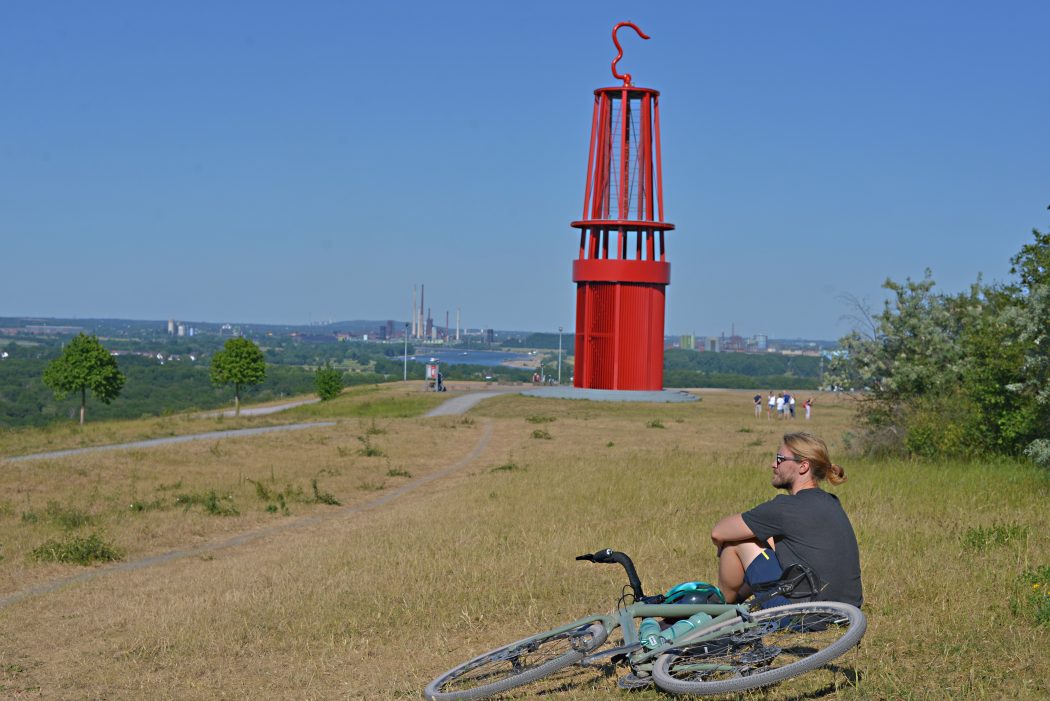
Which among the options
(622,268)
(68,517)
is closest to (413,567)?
(68,517)

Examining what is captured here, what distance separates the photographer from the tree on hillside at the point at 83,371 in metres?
70.2

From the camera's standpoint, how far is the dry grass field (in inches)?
323

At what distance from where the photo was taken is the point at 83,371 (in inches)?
2756

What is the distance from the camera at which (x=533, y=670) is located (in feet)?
23.2

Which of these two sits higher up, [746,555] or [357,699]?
[746,555]

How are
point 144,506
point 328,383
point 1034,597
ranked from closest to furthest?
1. point 1034,597
2. point 144,506
3. point 328,383

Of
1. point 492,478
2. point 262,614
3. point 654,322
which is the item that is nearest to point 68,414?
point 654,322

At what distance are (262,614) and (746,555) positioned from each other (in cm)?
532

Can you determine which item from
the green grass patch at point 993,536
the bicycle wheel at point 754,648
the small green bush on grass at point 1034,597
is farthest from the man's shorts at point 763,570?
the green grass patch at point 993,536

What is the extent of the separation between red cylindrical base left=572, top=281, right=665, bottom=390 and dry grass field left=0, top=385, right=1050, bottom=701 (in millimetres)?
29177

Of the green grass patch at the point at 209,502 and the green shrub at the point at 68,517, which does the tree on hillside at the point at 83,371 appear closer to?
the green grass patch at the point at 209,502

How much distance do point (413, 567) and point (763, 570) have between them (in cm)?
606

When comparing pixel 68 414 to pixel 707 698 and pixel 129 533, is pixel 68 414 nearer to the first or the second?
pixel 129 533

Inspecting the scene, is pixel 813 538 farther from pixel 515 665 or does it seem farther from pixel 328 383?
pixel 328 383
